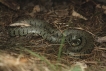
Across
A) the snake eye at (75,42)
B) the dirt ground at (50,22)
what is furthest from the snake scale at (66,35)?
the dirt ground at (50,22)

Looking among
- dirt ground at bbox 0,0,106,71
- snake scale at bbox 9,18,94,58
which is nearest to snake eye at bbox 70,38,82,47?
snake scale at bbox 9,18,94,58

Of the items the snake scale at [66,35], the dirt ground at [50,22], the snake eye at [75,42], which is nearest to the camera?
the dirt ground at [50,22]

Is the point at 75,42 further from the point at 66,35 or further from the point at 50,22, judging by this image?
the point at 50,22

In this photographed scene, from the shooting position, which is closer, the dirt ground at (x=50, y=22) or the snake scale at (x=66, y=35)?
the dirt ground at (x=50, y=22)

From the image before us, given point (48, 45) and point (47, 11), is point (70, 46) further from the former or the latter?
point (47, 11)

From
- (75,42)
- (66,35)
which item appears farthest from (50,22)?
(75,42)

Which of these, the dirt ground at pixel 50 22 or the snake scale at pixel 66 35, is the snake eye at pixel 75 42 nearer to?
the snake scale at pixel 66 35

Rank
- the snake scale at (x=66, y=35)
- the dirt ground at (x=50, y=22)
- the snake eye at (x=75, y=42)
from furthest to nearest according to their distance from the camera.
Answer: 1. the snake eye at (x=75, y=42)
2. the snake scale at (x=66, y=35)
3. the dirt ground at (x=50, y=22)
